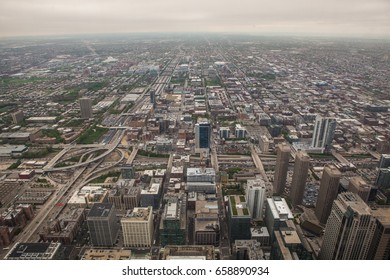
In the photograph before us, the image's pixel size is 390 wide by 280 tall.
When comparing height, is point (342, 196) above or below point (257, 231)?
above

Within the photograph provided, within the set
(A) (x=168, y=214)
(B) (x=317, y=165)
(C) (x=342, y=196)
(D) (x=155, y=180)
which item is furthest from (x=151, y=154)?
(C) (x=342, y=196)

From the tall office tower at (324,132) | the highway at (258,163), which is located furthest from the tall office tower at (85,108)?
the tall office tower at (324,132)

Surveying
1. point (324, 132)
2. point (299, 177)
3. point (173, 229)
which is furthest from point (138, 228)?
point (324, 132)

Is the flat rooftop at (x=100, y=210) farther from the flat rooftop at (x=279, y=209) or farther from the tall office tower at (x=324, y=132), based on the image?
the tall office tower at (x=324, y=132)

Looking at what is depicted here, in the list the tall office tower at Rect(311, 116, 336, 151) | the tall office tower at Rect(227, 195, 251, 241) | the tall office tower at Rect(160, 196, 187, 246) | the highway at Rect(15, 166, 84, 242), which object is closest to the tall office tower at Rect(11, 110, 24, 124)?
the highway at Rect(15, 166, 84, 242)

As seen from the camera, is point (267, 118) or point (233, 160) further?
point (267, 118)

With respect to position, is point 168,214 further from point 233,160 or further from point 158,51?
point 158,51

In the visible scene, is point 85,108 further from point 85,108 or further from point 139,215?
point 139,215
